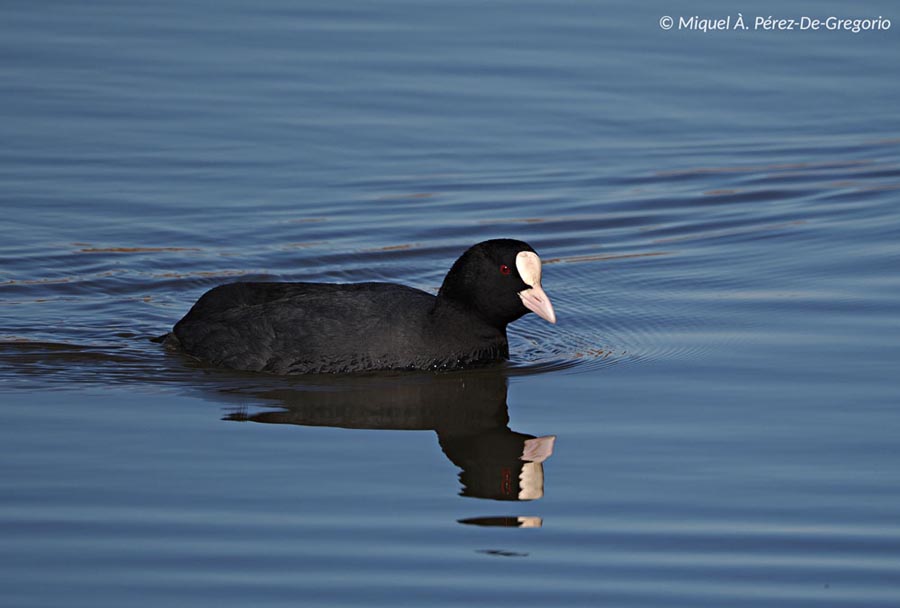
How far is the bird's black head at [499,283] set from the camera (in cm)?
839

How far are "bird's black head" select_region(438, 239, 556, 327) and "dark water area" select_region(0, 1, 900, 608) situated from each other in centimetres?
36

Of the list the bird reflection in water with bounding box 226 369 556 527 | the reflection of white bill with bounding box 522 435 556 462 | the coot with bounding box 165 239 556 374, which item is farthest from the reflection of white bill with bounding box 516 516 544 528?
the coot with bounding box 165 239 556 374

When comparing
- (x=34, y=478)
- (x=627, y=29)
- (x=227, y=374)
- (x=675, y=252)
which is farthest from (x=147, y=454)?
(x=627, y=29)

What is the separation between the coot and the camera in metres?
8.38

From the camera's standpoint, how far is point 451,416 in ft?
25.7

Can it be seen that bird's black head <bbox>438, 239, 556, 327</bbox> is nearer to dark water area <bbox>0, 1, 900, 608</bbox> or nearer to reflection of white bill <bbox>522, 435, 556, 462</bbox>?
dark water area <bbox>0, 1, 900, 608</bbox>

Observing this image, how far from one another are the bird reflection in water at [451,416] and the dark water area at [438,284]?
31 millimetres

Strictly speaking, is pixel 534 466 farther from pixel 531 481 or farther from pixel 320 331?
pixel 320 331

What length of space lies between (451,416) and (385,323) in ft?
2.61

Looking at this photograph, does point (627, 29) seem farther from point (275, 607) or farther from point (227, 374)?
point (275, 607)

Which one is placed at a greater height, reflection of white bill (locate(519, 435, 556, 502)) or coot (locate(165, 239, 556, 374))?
coot (locate(165, 239, 556, 374))

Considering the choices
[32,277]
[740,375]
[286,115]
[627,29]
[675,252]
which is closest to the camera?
[740,375]

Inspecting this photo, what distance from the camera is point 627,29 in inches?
659

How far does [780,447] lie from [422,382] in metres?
2.06
